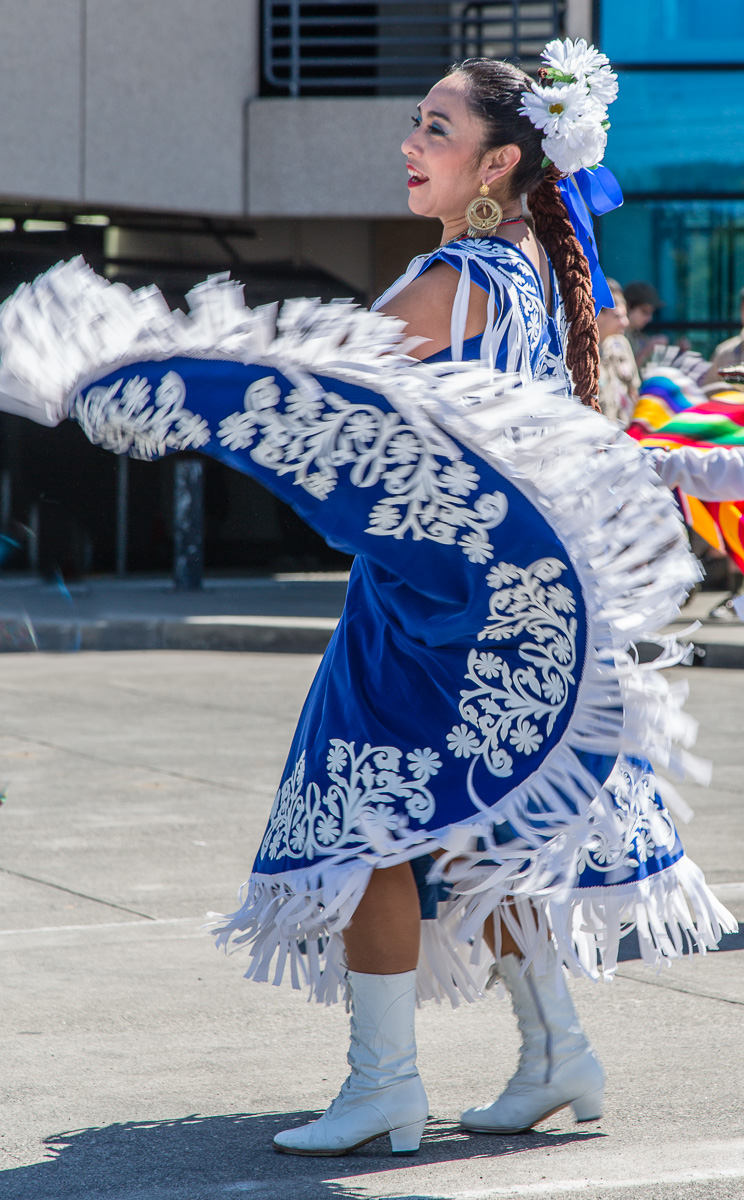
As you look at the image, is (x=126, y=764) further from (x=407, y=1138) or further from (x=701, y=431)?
(x=407, y=1138)

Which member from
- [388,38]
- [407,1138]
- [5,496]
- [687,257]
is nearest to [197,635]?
[5,496]

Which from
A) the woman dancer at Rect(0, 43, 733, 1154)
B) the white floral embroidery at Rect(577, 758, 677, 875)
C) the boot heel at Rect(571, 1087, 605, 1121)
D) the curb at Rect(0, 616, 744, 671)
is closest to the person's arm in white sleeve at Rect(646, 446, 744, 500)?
the woman dancer at Rect(0, 43, 733, 1154)

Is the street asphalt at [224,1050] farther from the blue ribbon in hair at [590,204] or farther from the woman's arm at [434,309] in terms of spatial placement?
the blue ribbon in hair at [590,204]

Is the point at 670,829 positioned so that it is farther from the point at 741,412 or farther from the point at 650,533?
the point at 741,412

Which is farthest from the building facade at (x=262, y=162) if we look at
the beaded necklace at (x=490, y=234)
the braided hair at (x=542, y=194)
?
the beaded necklace at (x=490, y=234)

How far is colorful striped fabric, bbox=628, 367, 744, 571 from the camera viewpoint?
13.4ft

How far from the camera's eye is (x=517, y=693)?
2.77 m

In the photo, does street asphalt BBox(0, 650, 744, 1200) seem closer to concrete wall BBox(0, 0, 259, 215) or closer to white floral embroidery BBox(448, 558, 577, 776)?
white floral embroidery BBox(448, 558, 577, 776)

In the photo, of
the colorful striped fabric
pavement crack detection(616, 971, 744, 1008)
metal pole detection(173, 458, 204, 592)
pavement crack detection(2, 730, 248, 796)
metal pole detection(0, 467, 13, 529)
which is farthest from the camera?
metal pole detection(0, 467, 13, 529)

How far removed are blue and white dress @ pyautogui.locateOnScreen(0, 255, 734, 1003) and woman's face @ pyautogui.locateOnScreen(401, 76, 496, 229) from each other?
0.45 ft

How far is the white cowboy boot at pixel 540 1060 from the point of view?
9.73ft

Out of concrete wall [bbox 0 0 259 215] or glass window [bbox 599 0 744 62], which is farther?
glass window [bbox 599 0 744 62]

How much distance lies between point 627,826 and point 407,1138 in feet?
2.12

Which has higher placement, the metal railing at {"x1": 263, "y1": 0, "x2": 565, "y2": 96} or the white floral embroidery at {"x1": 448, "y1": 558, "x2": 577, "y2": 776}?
the metal railing at {"x1": 263, "y1": 0, "x2": 565, "y2": 96}
